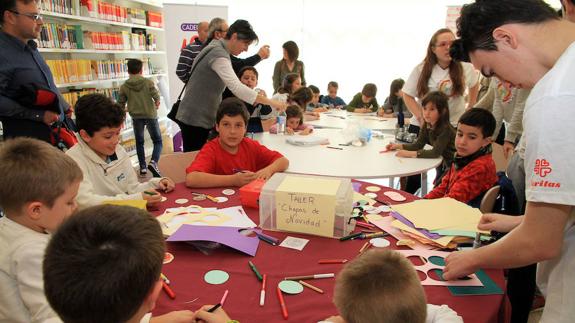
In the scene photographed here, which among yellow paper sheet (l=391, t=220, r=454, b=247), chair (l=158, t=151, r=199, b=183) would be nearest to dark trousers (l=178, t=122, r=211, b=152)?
chair (l=158, t=151, r=199, b=183)

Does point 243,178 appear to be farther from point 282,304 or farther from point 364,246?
point 282,304

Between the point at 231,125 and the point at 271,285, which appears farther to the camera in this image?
the point at 231,125

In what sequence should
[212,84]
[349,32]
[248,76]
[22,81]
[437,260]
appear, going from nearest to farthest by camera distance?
[437,260] → [22,81] → [212,84] → [248,76] → [349,32]

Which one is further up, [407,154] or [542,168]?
[542,168]

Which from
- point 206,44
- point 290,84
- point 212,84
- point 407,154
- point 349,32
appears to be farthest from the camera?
point 349,32

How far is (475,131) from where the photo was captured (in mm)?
2023

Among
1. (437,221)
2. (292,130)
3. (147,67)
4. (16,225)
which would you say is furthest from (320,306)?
(147,67)

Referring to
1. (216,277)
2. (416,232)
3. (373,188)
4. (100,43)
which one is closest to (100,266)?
(216,277)

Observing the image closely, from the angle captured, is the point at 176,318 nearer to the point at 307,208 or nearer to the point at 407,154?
the point at 307,208

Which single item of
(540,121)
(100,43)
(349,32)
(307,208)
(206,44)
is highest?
(349,32)

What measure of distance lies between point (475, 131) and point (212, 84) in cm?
192

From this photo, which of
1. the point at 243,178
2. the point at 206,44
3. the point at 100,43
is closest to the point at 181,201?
the point at 243,178

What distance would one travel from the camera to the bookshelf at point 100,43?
4.00 meters

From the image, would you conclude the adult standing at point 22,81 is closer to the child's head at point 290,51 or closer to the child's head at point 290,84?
the child's head at point 290,84
